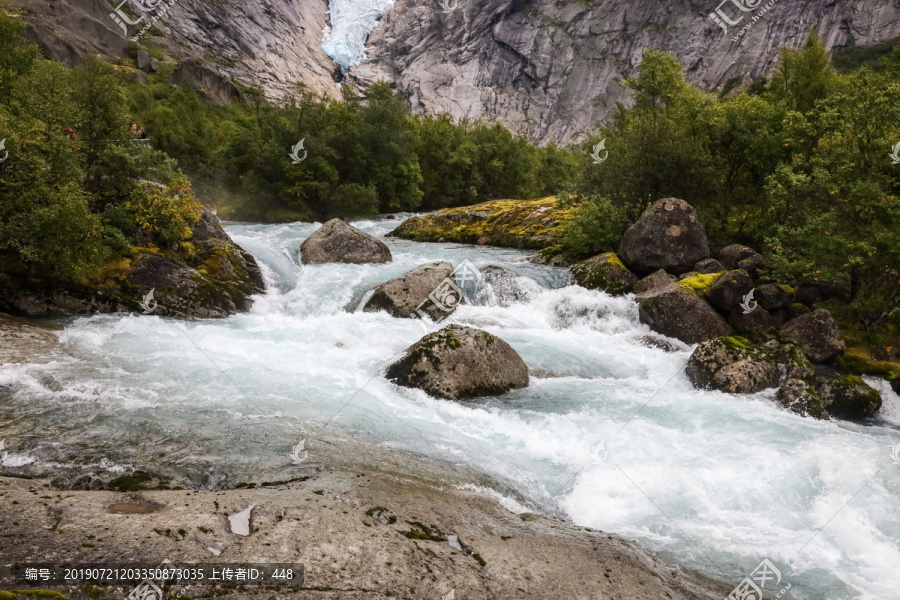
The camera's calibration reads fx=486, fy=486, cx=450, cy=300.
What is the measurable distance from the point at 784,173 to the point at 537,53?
175 meters

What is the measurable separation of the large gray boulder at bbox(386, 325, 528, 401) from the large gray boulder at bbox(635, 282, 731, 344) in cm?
705

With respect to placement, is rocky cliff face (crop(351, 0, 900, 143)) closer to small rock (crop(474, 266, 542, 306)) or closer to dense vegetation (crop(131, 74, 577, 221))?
dense vegetation (crop(131, 74, 577, 221))

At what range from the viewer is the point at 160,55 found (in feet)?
303

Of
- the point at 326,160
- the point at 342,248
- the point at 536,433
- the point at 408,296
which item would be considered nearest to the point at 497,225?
the point at 342,248

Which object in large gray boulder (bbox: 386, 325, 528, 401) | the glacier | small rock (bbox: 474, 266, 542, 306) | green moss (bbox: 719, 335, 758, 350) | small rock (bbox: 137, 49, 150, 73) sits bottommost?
large gray boulder (bbox: 386, 325, 528, 401)

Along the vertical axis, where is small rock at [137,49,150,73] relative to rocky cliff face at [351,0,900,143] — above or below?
below

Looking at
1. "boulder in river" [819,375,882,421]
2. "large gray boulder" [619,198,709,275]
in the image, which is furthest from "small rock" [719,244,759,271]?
"boulder in river" [819,375,882,421]

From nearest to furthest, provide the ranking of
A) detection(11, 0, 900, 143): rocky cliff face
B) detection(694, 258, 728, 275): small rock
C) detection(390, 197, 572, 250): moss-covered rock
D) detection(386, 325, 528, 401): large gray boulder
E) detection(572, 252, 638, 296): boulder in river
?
detection(386, 325, 528, 401): large gray boulder, detection(694, 258, 728, 275): small rock, detection(572, 252, 638, 296): boulder in river, detection(390, 197, 572, 250): moss-covered rock, detection(11, 0, 900, 143): rocky cliff face

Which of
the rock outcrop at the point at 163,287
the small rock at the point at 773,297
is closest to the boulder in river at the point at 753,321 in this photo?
the small rock at the point at 773,297

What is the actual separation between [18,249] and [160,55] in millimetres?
101792

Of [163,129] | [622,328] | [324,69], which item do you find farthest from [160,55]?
[622,328]

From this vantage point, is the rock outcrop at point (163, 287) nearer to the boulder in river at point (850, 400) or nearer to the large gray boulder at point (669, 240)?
the large gray boulder at point (669, 240)

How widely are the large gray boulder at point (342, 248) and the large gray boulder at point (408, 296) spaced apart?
5.13 meters

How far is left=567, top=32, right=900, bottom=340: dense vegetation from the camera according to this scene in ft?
47.7
